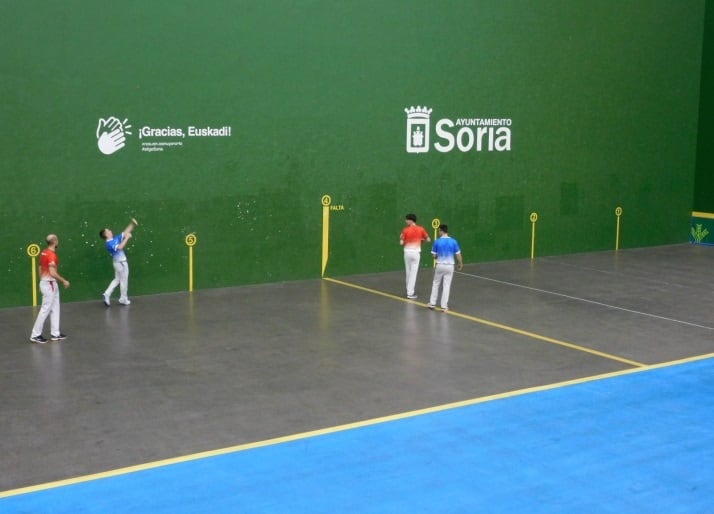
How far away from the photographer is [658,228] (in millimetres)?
24781

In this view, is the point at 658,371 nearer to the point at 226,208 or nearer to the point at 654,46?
the point at 226,208

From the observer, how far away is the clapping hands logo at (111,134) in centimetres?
1664

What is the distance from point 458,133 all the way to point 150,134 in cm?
713

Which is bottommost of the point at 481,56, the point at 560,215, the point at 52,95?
the point at 560,215

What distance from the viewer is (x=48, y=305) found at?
13477mm

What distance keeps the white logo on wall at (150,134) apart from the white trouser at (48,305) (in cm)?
404

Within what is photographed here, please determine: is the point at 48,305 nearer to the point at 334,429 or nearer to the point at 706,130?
the point at 334,429

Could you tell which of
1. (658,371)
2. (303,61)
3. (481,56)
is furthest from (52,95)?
(658,371)

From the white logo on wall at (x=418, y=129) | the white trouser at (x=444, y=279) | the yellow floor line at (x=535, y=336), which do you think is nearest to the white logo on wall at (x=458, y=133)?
the white logo on wall at (x=418, y=129)

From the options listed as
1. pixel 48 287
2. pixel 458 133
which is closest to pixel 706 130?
pixel 458 133

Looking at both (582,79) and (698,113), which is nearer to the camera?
(582,79)

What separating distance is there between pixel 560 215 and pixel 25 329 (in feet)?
43.4

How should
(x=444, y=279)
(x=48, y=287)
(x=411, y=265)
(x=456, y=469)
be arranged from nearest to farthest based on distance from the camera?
1. (x=456, y=469)
2. (x=48, y=287)
3. (x=444, y=279)
4. (x=411, y=265)

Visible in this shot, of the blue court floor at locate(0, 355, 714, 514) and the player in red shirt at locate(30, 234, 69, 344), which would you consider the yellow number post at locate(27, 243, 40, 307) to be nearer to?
the player in red shirt at locate(30, 234, 69, 344)
